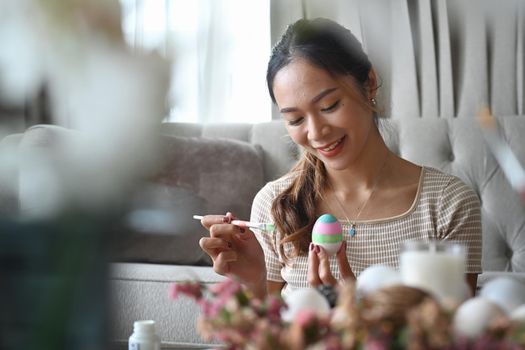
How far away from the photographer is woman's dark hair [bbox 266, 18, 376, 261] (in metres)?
1.51

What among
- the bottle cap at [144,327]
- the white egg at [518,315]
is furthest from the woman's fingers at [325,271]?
the white egg at [518,315]

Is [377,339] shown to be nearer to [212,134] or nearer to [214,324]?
[214,324]

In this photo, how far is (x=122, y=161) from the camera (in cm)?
26

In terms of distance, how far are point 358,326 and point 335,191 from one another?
1.15 m

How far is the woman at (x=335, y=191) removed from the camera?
4.74 ft

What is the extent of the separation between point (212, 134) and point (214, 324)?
2099 mm

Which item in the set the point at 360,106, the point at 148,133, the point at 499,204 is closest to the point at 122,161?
the point at 148,133

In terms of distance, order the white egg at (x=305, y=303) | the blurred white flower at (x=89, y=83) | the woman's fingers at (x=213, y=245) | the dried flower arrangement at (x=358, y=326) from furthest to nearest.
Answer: the woman's fingers at (x=213, y=245) → the white egg at (x=305, y=303) → the dried flower arrangement at (x=358, y=326) → the blurred white flower at (x=89, y=83)

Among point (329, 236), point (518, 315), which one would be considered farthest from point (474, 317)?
point (329, 236)

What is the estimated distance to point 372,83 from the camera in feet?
5.25

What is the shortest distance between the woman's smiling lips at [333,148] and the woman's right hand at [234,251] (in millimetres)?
224

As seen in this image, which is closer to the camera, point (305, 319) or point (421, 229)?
point (305, 319)

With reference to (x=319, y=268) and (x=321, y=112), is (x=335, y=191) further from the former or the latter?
(x=319, y=268)

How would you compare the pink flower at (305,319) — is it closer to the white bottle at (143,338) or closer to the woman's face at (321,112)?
the white bottle at (143,338)
